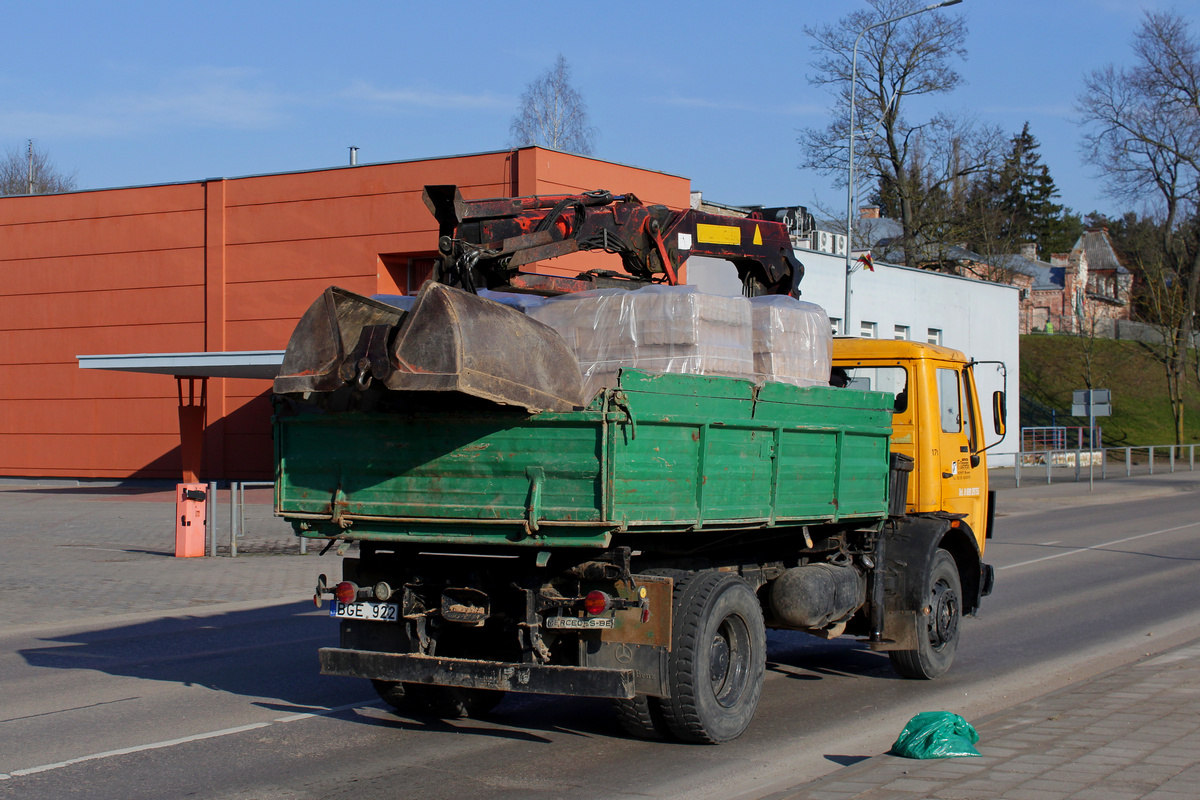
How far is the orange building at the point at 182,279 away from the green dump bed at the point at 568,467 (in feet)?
70.9

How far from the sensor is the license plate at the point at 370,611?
6.45 meters

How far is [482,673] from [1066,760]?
2.83m

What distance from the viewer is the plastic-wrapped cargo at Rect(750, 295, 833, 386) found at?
23.4 ft

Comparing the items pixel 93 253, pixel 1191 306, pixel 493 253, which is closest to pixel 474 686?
pixel 493 253

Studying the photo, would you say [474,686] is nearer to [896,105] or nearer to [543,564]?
[543,564]

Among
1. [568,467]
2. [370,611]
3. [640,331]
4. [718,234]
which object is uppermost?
[718,234]

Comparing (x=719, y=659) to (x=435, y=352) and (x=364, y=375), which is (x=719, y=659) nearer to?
(x=435, y=352)

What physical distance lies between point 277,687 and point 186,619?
3.93 metres

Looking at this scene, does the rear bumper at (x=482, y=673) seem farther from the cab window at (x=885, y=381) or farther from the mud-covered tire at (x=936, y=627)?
the cab window at (x=885, y=381)

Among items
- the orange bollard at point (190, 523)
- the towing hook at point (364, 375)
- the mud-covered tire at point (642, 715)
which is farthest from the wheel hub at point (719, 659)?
the orange bollard at point (190, 523)

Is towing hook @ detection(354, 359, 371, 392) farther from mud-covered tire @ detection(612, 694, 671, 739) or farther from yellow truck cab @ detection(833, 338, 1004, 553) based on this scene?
yellow truck cab @ detection(833, 338, 1004, 553)

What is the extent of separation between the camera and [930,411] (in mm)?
8812

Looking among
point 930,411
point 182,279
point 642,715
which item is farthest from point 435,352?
point 182,279

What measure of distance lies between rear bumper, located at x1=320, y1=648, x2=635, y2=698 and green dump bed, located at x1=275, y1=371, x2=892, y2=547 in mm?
656
